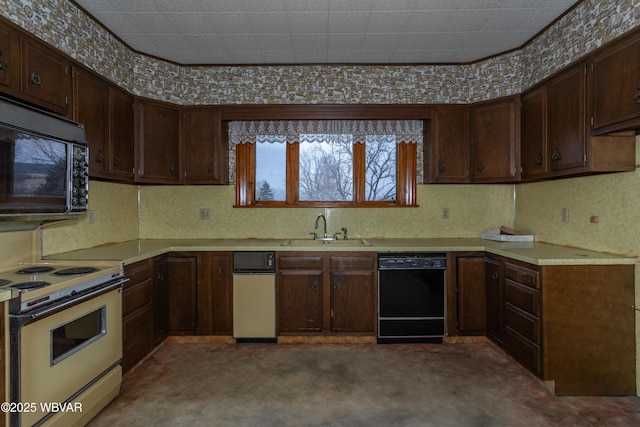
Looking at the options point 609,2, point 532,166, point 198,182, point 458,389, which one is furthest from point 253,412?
point 609,2

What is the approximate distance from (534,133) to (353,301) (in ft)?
6.92

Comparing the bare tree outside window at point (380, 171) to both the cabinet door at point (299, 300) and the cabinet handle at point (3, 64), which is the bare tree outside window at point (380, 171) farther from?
the cabinet handle at point (3, 64)

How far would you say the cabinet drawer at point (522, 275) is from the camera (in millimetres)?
2572

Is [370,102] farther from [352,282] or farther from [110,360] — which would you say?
[110,360]

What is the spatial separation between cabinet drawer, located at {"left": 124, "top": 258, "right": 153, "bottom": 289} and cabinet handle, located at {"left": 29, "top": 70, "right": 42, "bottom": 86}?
4.15 ft

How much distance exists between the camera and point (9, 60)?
6.37 ft

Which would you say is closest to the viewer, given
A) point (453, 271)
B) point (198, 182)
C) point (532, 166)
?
point (532, 166)

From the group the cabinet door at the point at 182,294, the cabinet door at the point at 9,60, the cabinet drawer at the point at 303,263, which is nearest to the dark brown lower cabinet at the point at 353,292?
the cabinet drawer at the point at 303,263

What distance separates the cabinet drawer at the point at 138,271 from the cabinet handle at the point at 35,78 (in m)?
1.27

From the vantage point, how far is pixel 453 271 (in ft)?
11.0

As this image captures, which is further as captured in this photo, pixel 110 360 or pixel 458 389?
pixel 458 389

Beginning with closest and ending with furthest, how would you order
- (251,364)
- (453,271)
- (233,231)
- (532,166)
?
(251,364) → (532,166) → (453,271) → (233,231)

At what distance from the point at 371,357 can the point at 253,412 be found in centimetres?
116

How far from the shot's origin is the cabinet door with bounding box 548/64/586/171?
8.34 feet
